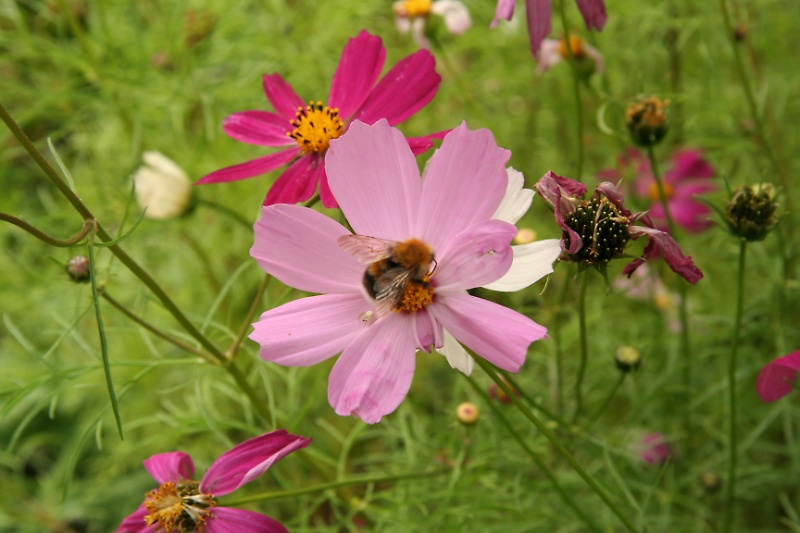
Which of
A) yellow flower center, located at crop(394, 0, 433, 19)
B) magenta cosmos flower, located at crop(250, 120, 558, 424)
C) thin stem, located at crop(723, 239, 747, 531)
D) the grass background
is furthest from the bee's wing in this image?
yellow flower center, located at crop(394, 0, 433, 19)

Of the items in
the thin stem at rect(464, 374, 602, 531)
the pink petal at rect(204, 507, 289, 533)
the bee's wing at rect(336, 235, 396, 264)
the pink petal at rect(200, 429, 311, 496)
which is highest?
the bee's wing at rect(336, 235, 396, 264)

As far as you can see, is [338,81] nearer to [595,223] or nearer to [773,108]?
[595,223]

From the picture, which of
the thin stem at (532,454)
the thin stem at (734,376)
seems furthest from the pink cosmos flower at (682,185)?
the thin stem at (532,454)

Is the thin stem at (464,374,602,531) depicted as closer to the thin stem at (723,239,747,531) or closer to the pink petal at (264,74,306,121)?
the thin stem at (723,239,747,531)

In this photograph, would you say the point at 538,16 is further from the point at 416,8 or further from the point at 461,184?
the point at 416,8

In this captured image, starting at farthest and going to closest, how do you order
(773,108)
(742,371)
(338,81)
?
(773,108), (742,371), (338,81)

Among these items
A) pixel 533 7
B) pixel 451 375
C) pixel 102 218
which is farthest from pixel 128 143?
pixel 533 7

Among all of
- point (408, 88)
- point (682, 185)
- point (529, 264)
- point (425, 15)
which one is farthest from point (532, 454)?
point (682, 185)

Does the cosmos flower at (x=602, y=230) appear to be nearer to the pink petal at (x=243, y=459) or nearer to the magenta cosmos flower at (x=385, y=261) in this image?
the magenta cosmos flower at (x=385, y=261)
